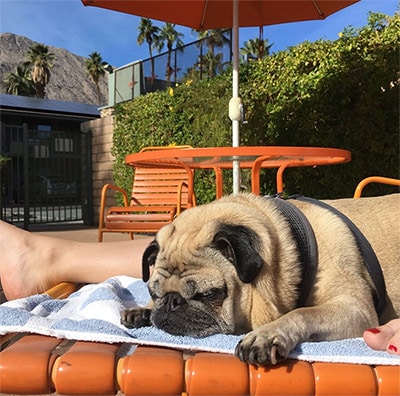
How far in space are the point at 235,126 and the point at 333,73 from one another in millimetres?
1990

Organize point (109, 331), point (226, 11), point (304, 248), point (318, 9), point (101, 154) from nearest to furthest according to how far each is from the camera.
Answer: point (109, 331) < point (304, 248) < point (318, 9) < point (226, 11) < point (101, 154)

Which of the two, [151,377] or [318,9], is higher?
[318,9]

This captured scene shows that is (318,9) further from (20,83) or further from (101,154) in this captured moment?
(20,83)

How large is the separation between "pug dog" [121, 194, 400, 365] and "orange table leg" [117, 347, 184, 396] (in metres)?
0.22

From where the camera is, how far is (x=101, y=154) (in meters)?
10.9

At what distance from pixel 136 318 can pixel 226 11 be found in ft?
14.0

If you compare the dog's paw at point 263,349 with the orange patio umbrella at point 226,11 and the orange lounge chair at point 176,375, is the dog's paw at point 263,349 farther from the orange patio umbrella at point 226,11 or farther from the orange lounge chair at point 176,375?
the orange patio umbrella at point 226,11

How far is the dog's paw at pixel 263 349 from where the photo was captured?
1237mm

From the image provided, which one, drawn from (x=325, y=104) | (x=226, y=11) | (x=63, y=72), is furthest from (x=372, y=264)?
(x=63, y=72)

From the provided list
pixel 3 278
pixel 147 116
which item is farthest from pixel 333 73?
pixel 3 278

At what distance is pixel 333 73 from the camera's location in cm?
575

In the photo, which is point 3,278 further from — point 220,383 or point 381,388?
point 381,388

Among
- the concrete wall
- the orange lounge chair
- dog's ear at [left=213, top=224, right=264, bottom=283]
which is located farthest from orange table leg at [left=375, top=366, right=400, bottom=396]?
the concrete wall

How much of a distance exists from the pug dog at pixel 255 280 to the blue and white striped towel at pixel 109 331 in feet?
0.18
